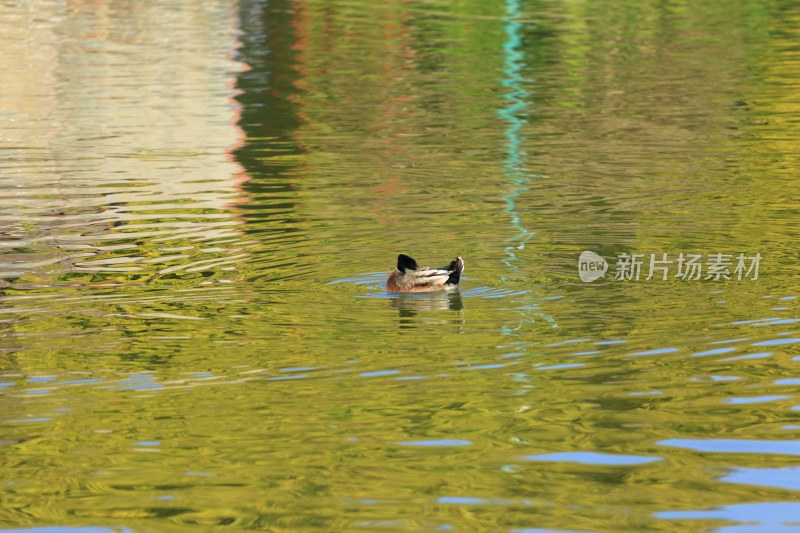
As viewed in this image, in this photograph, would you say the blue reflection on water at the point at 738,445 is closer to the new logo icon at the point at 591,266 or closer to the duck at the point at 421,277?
the duck at the point at 421,277

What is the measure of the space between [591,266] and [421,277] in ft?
5.84

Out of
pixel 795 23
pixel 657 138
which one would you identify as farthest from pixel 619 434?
pixel 795 23

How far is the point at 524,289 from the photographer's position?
43.6 ft

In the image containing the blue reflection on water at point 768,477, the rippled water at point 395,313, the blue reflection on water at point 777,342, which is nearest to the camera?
the blue reflection on water at point 768,477

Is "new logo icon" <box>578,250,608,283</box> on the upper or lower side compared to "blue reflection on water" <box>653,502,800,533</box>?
lower

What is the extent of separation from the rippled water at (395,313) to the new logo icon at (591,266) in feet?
0.66

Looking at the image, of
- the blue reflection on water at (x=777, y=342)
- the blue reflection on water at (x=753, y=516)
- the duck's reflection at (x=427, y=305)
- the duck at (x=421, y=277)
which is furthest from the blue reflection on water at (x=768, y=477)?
the duck at (x=421, y=277)

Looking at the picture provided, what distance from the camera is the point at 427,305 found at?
43.4ft

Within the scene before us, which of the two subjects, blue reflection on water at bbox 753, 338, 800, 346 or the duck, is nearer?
blue reflection on water at bbox 753, 338, 800, 346

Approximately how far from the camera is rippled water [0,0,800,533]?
329 inches

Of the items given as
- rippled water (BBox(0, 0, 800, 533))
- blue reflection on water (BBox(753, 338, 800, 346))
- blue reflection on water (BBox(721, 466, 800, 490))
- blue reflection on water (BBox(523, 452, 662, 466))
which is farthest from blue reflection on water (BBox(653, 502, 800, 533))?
blue reflection on water (BBox(753, 338, 800, 346))

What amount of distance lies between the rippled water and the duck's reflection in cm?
5

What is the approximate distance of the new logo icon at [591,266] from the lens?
45.0 feet

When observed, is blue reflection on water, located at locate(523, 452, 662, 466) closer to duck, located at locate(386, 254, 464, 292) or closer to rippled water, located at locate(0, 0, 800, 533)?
rippled water, located at locate(0, 0, 800, 533)
